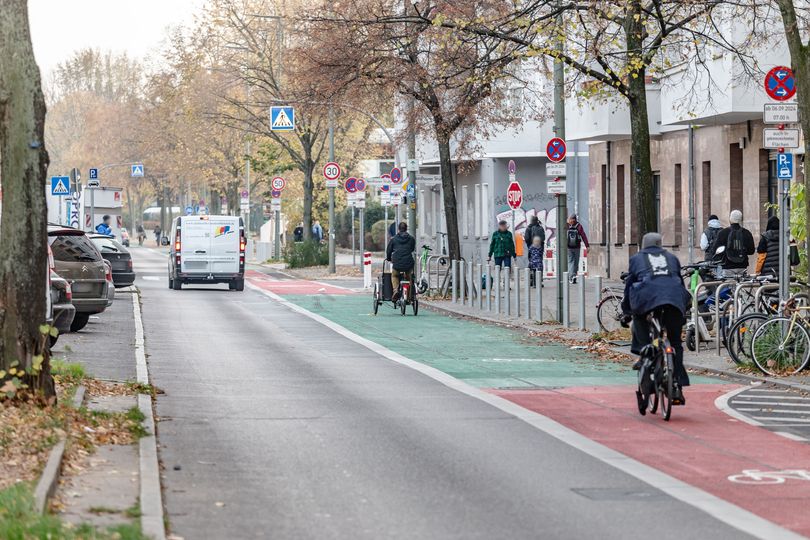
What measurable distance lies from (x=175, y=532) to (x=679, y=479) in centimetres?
357

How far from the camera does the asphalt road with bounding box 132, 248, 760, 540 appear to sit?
28.3ft

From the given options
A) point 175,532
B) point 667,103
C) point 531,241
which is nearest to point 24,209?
point 175,532

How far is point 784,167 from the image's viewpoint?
18031 millimetres

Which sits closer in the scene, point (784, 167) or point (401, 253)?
point (784, 167)

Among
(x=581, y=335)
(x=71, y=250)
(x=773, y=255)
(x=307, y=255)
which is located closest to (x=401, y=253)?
(x=581, y=335)

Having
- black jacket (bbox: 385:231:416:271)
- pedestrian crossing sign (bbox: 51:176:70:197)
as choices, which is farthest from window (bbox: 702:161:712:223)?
pedestrian crossing sign (bbox: 51:176:70:197)

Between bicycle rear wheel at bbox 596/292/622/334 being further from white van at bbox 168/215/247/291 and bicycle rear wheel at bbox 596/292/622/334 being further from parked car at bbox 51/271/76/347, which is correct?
white van at bbox 168/215/247/291

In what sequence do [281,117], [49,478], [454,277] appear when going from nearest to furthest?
1. [49,478]
2. [454,277]
3. [281,117]

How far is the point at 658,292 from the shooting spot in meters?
14.0

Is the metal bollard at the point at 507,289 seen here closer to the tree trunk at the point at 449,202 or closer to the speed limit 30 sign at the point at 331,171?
the tree trunk at the point at 449,202

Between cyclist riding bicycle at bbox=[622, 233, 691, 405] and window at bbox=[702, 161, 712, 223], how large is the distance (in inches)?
892

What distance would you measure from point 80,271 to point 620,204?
2133cm

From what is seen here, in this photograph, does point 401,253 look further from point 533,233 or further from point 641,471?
point 641,471

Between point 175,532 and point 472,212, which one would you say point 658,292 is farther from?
point 472,212
